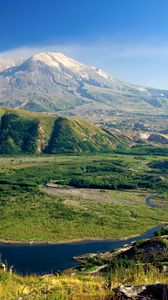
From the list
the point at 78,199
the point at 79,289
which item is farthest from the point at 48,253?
the point at 79,289

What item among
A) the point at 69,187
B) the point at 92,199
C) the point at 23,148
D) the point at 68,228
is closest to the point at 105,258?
the point at 68,228

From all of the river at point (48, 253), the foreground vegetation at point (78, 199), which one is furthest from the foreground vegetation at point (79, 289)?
the foreground vegetation at point (78, 199)

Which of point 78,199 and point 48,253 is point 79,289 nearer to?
point 48,253

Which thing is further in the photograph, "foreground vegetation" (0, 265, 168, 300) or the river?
the river

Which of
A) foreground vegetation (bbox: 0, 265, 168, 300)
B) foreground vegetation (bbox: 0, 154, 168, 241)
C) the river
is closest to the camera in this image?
foreground vegetation (bbox: 0, 265, 168, 300)

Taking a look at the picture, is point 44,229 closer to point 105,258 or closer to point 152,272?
point 105,258

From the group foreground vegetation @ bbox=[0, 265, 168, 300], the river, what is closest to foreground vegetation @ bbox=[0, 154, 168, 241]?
the river

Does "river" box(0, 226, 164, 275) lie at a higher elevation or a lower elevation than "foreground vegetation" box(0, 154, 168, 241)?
lower

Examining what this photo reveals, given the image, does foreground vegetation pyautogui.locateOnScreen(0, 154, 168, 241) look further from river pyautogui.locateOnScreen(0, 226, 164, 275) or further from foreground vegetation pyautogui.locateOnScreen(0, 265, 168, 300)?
foreground vegetation pyautogui.locateOnScreen(0, 265, 168, 300)

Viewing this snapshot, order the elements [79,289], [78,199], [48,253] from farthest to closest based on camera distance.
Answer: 1. [78,199]
2. [48,253]
3. [79,289]
